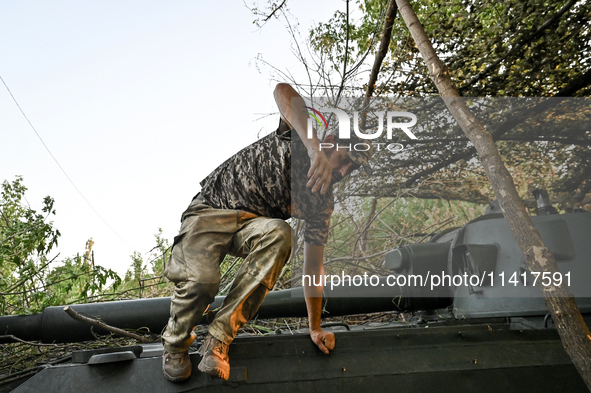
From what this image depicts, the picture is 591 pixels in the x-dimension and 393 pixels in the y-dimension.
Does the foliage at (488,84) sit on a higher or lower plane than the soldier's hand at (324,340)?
higher

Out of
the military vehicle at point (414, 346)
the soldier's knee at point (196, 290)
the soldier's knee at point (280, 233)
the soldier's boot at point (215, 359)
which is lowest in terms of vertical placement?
the military vehicle at point (414, 346)

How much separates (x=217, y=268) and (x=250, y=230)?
25 centimetres

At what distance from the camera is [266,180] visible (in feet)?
8.84

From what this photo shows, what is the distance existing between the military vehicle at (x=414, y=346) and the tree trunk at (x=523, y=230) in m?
0.10

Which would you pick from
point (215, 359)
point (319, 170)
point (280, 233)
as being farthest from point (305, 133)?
point (215, 359)

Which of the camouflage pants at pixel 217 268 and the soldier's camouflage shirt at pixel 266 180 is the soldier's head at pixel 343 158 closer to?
the soldier's camouflage shirt at pixel 266 180

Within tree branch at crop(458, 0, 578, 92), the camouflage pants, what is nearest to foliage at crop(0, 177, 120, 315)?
the camouflage pants

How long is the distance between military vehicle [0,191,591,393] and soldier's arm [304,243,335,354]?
0.06 m

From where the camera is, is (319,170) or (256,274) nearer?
(319,170)

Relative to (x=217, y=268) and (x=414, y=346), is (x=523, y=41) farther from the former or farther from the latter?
(x=217, y=268)

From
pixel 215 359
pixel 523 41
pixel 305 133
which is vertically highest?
pixel 523 41

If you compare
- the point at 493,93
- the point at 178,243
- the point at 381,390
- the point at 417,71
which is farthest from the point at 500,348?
the point at 493,93

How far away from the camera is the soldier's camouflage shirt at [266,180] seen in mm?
2676

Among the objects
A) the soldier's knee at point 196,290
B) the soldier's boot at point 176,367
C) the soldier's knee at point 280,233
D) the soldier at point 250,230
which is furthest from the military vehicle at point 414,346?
the soldier's knee at point 280,233
